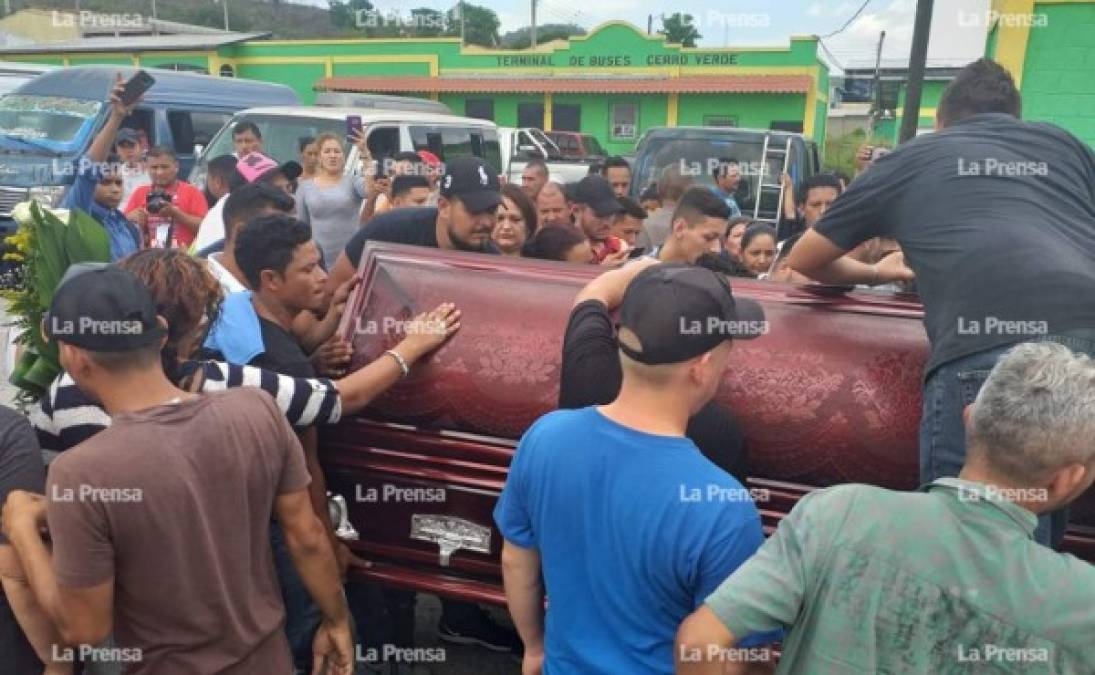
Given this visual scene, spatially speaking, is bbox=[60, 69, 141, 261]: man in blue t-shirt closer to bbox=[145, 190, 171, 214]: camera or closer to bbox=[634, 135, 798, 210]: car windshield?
bbox=[145, 190, 171, 214]: camera

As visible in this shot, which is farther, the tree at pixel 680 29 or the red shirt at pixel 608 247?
the tree at pixel 680 29

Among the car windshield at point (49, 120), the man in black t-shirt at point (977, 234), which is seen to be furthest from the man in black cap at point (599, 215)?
the car windshield at point (49, 120)

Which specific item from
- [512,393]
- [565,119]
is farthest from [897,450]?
[565,119]

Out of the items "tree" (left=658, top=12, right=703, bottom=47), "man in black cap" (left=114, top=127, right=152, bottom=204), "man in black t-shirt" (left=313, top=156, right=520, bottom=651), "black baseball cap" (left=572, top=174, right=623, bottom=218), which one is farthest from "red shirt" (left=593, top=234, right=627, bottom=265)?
"tree" (left=658, top=12, right=703, bottom=47)

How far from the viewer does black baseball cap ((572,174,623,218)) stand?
15.2 feet

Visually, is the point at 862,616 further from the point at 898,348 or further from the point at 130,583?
the point at 130,583

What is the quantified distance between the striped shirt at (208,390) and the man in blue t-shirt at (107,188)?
223cm

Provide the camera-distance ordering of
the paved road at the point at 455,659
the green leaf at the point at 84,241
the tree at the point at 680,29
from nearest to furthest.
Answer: the green leaf at the point at 84,241, the paved road at the point at 455,659, the tree at the point at 680,29

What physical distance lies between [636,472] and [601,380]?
38 centimetres

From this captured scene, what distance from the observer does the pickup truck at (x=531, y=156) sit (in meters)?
13.3

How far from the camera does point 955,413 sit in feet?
5.97

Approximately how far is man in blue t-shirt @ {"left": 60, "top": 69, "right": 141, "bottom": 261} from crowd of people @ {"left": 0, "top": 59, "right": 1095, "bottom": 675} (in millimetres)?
2305

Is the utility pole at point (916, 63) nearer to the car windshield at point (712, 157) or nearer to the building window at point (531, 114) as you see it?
the car windshield at point (712, 157)

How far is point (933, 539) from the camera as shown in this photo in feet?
4.16
